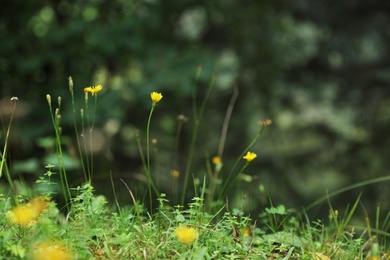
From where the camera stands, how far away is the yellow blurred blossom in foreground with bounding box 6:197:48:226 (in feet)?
4.61

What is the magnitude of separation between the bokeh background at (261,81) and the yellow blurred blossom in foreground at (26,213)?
3.14 meters

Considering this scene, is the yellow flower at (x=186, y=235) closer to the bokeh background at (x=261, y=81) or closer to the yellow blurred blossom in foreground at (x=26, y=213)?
the yellow blurred blossom in foreground at (x=26, y=213)

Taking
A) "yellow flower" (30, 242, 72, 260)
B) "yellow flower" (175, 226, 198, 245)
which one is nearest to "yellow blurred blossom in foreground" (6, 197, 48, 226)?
"yellow flower" (30, 242, 72, 260)

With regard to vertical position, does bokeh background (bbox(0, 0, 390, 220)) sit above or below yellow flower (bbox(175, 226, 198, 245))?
below

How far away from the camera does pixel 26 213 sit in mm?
1412

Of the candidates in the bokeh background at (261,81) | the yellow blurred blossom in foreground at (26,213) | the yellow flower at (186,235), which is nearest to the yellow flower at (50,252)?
the yellow blurred blossom in foreground at (26,213)

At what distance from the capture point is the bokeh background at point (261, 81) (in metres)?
4.91

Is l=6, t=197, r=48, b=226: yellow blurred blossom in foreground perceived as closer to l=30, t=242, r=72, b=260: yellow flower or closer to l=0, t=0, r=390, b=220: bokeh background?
l=30, t=242, r=72, b=260: yellow flower

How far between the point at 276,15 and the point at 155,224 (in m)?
4.68

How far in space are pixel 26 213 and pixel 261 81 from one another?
15.3 ft

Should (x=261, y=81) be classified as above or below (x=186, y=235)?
below

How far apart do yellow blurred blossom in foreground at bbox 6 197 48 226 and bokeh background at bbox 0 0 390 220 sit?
3.14 m

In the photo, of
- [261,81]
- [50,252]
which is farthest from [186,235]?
[261,81]

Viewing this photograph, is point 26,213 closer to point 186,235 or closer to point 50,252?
point 50,252
